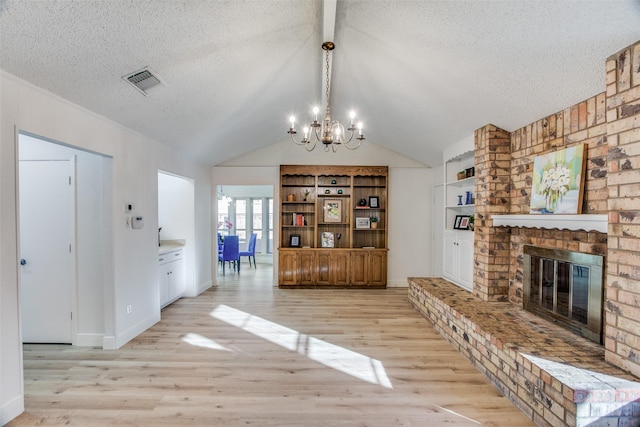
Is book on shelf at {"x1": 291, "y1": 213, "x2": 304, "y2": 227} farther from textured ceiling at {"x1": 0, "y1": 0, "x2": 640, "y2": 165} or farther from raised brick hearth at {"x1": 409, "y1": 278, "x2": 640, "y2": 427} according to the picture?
raised brick hearth at {"x1": 409, "y1": 278, "x2": 640, "y2": 427}

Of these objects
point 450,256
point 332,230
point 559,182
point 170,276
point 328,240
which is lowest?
point 170,276

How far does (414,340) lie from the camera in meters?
3.50

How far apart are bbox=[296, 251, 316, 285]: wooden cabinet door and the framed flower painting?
12.3 ft

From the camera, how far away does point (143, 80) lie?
8.84 ft

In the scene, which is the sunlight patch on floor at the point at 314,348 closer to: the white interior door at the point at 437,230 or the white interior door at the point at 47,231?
the white interior door at the point at 47,231

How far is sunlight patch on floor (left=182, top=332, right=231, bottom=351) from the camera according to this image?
10.9 feet

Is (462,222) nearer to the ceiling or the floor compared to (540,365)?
nearer to the ceiling

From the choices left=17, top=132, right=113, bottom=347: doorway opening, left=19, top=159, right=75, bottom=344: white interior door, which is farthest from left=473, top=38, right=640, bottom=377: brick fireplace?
left=19, top=159, right=75, bottom=344: white interior door

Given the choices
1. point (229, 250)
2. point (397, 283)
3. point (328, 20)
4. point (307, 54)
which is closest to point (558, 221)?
point (328, 20)

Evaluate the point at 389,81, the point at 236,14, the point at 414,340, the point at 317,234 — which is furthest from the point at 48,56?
the point at 317,234

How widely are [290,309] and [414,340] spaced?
6.24 feet

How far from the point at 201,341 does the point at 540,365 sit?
10.5ft

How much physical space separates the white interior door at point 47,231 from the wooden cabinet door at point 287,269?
324 centimetres

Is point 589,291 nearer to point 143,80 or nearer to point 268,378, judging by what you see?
point 268,378
